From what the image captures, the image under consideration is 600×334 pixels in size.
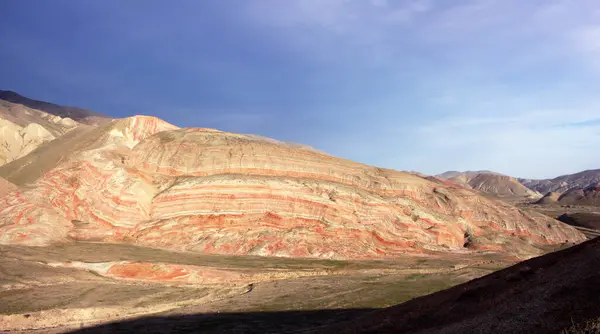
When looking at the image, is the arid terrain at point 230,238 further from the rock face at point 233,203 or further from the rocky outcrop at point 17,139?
the rocky outcrop at point 17,139

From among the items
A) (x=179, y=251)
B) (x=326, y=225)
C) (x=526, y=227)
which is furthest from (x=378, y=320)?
(x=526, y=227)

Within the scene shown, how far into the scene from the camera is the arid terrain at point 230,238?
23.7 metres

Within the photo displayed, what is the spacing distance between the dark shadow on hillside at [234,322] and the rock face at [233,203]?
21.9m

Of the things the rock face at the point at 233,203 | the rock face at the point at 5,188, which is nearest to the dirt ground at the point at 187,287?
the rock face at the point at 233,203

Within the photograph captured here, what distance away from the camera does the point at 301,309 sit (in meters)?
26.0

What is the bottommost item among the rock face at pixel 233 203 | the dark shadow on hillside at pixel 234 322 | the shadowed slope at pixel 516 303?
the dark shadow on hillside at pixel 234 322

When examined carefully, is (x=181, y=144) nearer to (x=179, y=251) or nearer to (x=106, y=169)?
(x=106, y=169)

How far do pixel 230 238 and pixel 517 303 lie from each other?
3862cm

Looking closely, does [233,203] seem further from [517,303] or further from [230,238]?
[517,303]

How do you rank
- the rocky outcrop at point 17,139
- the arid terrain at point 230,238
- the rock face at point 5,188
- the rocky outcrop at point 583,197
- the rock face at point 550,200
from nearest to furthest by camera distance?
the arid terrain at point 230,238
the rock face at point 5,188
the rocky outcrop at point 17,139
the rocky outcrop at point 583,197
the rock face at point 550,200

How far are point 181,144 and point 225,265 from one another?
28.4 m

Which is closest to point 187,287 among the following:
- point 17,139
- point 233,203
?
point 233,203

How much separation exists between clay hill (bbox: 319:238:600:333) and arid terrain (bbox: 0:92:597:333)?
0.42ft

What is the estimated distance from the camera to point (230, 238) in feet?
158
